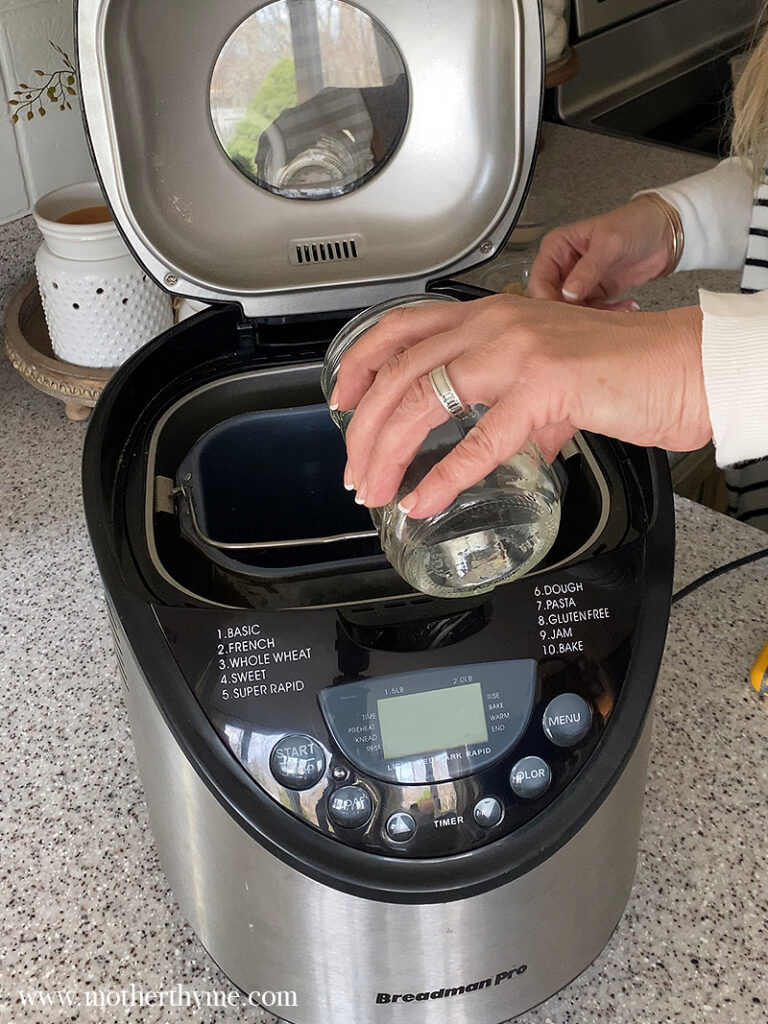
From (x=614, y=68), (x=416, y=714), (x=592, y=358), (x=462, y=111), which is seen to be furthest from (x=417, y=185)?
(x=614, y=68)

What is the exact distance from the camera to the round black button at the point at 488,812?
0.51 meters

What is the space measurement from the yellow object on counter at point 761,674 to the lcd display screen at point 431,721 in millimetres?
347

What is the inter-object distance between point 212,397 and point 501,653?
34 centimetres

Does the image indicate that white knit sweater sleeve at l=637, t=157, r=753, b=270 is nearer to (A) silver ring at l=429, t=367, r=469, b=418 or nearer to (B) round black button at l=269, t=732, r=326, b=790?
(A) silver ring at l=429, t=367, r=469, b=418

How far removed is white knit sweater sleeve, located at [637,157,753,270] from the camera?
0.97 m

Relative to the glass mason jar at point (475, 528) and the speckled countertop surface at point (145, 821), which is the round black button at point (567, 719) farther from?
the speckled countertop surface at point (145, 821)

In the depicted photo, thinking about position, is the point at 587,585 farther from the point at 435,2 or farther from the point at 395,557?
the point at 435,2

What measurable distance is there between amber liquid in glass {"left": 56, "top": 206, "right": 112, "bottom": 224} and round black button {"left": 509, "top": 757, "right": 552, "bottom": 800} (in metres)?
0.74

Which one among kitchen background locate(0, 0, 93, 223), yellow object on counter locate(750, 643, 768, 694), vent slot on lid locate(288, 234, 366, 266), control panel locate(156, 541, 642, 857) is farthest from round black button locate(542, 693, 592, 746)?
kitchen background locate(0, 0, 93, 223)

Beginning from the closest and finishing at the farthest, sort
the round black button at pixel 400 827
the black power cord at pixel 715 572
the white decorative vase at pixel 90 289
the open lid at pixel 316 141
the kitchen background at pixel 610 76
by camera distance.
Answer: the round black button at pixel 400 827
the open lid at pixel 316 141
the black power cord at pixel 715 572
the white decorative vase at pixel 90 289
the kitchen background at pixel 610 76

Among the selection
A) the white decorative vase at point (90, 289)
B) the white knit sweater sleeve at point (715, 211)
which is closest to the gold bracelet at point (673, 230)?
the white knit sweater sleeve at point (715, 211)

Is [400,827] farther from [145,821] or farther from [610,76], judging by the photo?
[610,76]

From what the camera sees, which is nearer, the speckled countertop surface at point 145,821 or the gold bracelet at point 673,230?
the speckled countertop surface at point 145,821

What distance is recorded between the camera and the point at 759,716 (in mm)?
760
